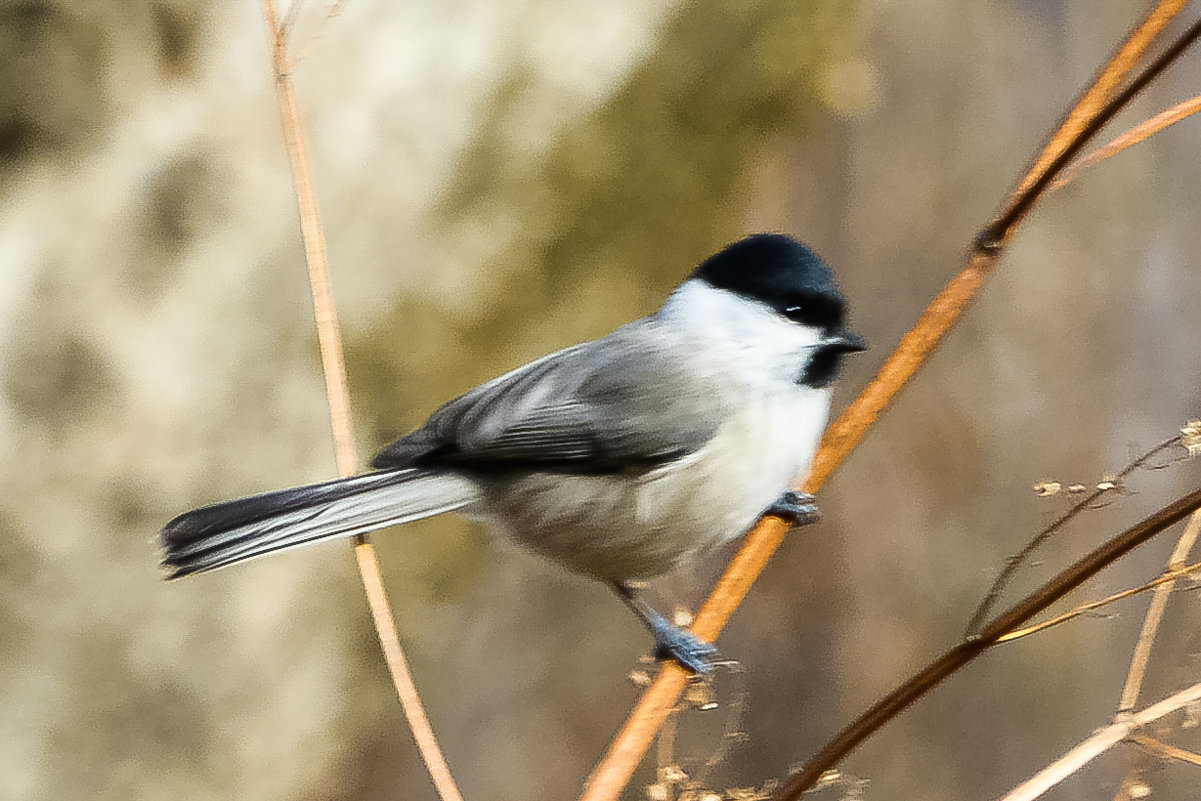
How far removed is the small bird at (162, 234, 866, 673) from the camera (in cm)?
70

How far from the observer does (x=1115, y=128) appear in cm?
116

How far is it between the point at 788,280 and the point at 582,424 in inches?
7.5

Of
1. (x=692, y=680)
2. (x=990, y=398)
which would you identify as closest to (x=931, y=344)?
(x=692, y=680)

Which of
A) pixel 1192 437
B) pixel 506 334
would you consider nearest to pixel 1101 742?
pixel 1192 437

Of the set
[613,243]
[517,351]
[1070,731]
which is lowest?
[1070,731]

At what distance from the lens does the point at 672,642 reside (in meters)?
0.78

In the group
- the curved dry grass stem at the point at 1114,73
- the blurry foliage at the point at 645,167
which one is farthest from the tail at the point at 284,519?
the blurry foliage at the point at 645,167

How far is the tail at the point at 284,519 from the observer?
60 centimetres

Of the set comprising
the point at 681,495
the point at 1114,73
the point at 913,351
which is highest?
the point at 1114,73

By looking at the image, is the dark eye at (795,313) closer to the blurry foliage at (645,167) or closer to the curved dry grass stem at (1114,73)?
the curved dry grass stem at (1114,73)

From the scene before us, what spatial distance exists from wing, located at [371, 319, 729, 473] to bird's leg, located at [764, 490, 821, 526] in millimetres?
92

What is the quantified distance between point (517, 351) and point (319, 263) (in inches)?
29.9

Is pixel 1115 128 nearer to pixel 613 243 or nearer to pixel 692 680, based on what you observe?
pixel 613 243

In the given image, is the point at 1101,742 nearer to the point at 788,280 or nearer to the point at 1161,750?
the point at 1161,750
